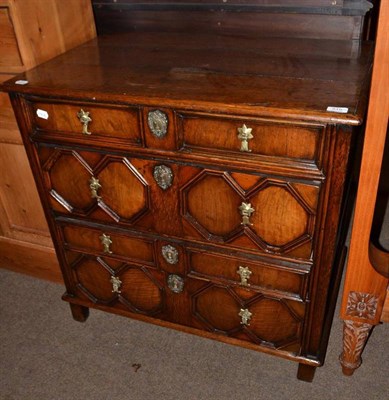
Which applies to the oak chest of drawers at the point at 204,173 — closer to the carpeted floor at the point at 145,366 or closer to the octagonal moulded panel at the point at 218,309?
the octagonal moulded panel at the point at 218,309

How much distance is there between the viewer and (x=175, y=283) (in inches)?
70.6

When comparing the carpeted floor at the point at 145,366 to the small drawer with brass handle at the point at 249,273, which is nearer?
the small drawer with brass handle at the point at 249,273

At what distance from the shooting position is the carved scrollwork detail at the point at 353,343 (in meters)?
1.73

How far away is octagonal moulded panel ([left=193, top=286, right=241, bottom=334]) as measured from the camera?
5.73 feet

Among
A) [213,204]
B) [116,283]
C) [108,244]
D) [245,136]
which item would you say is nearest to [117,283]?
[116,283]

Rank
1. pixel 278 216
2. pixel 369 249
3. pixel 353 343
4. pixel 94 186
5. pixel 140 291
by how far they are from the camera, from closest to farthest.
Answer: pixel 278 216, pixel 369 249, pixel 94 186, pixel 353 343, pixel 140 291

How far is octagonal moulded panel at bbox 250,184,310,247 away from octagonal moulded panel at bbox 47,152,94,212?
0.63 meters

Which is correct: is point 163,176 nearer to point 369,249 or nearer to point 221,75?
point 221,75

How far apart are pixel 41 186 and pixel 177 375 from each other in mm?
951

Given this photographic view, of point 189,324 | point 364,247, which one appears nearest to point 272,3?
point 364,247

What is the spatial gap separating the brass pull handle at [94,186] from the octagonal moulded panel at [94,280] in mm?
350

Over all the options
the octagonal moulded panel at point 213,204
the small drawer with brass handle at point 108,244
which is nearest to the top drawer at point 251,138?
the octagonal moulded panel at point 213,204

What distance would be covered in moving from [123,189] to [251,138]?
1.74 ft

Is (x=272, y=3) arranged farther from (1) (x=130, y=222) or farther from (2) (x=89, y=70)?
(1) (x=130, y=222)
